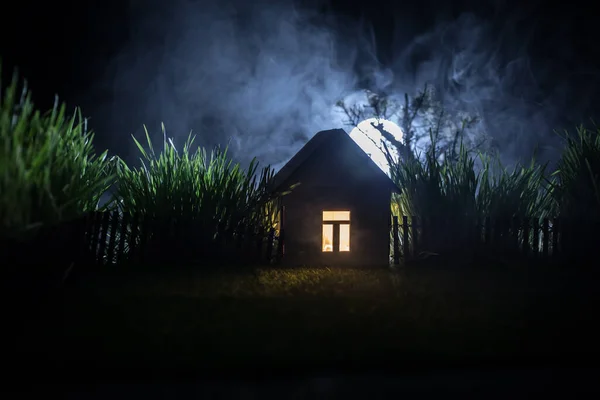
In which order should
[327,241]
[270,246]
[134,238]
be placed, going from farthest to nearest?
[327,241]
[270,246]
[134,238]

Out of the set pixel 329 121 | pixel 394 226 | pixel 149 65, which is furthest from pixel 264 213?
pixel 149 65

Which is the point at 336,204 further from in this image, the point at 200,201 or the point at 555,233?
the point at 555,233

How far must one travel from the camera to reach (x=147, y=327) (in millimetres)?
6113

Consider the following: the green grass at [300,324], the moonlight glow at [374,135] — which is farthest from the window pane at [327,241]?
the moonlight glow at [374,135]

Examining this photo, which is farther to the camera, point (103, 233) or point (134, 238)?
point (134, 238)

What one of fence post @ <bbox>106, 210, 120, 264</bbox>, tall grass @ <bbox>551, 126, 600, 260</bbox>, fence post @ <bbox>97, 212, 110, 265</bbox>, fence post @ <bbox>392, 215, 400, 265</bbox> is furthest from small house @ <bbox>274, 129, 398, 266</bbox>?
tall grass @ <bbox>551, 126, 600, 260</bbox>

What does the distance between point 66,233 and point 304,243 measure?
4434 millimetres

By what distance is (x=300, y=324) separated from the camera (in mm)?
6227

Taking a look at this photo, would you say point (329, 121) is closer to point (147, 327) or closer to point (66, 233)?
point (66, 233)

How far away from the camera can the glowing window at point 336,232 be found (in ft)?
37.5

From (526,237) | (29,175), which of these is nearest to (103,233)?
(29,175)

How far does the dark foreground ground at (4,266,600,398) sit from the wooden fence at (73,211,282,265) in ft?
7.67

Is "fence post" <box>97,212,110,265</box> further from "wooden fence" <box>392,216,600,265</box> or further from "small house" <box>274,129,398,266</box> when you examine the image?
"wooden fence" <box>392,216,600,265</box>

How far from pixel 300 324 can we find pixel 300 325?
3 centimetres
